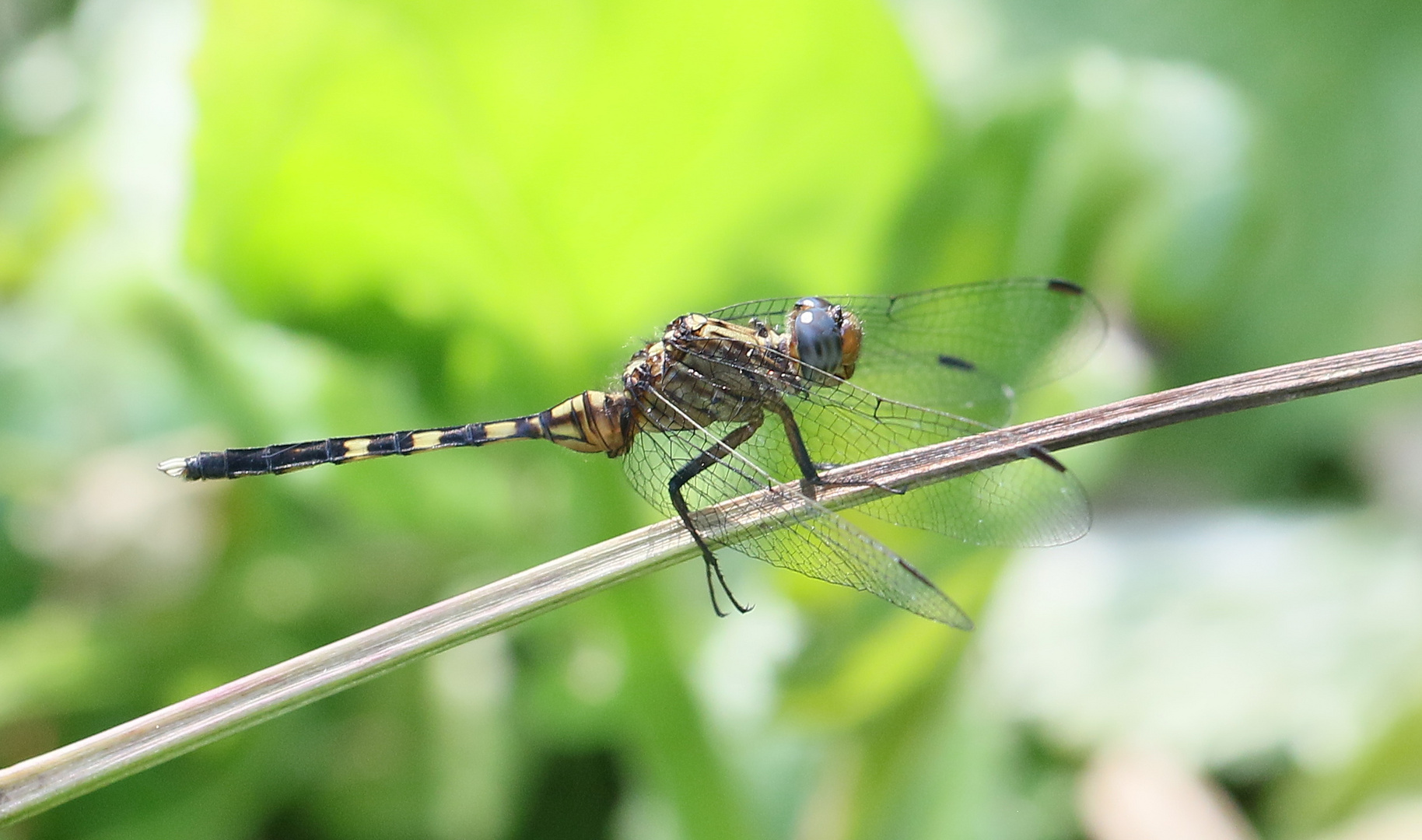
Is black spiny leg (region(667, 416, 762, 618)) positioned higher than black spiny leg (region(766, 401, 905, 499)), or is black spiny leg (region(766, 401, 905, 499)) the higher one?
black spiny leg (region(766, 401, 905, 499))

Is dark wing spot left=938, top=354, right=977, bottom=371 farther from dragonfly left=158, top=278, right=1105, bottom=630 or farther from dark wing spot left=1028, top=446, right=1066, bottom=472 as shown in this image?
dark wing spot left=1028, top=446, right=1066, bottom=472

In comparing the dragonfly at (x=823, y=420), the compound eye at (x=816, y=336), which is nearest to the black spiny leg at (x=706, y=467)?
the dragonfly at (x=823, y=420)

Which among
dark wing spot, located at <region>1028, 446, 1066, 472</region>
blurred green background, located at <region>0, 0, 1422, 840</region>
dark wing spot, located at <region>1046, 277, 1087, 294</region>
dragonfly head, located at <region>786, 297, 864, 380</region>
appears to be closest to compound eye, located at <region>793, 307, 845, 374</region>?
dragonfly head, located at <region>786, 297, 864, 380</region>

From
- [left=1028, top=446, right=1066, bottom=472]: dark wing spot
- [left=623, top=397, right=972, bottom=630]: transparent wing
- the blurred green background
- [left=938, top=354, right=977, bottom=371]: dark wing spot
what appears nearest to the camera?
[left=1028, top=446, right=1066, bottom=472]: dark wing spot

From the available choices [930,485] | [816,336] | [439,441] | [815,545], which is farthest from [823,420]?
[439,441]

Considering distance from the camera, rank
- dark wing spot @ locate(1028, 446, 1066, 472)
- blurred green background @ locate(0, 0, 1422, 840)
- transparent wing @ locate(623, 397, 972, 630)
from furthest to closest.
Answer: blurred green background @ locate(0, 0, 1422, 840), transparent wing @ locate(623, 397, 972, 630), dark wing spot @ locate(1028, 446, 1066, 472)

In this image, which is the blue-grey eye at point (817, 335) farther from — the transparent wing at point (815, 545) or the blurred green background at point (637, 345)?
the transparent wing at point (815, 545)

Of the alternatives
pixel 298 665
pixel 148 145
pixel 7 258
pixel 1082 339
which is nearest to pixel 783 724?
pixel 1082 339

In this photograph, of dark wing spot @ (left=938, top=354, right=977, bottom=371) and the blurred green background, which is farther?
A: dark wing spot @ (left=938, top=354, right=977, bottom=371)
